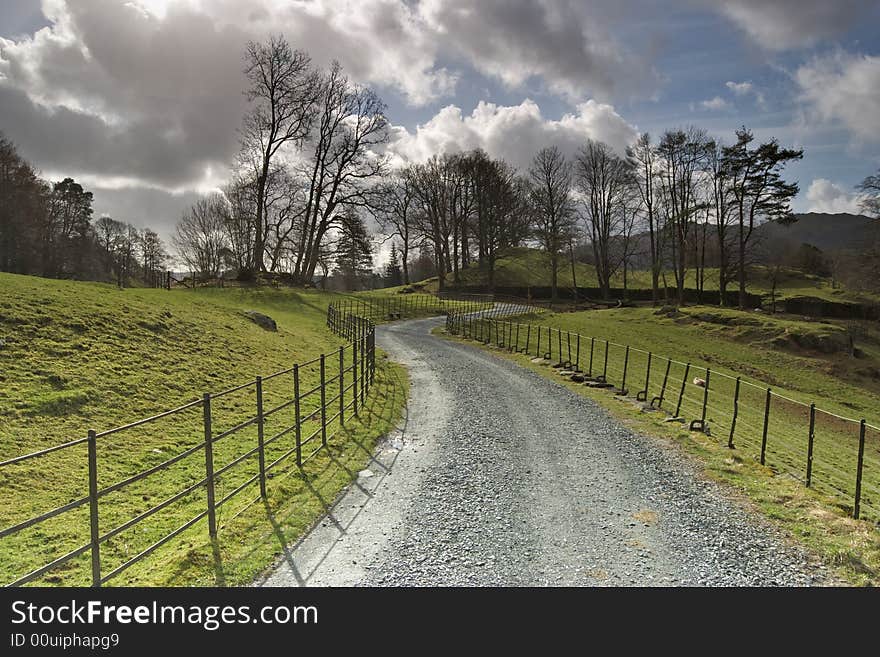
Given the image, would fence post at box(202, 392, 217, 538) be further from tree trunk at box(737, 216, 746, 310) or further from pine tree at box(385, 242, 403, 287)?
pine tree at box(385, 242, 403, 287)

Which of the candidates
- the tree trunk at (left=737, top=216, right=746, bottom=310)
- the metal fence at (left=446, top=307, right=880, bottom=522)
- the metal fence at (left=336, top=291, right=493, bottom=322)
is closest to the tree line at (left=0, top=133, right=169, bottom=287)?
the metal fence at (left=336, top=291, right=493, bottom=322)

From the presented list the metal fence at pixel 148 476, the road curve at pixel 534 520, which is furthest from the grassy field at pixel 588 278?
the metal fence at pixel 148 476

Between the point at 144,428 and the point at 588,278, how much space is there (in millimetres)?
66633

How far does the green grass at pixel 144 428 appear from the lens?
562 centimetres

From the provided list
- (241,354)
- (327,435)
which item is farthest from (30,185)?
(327,435)

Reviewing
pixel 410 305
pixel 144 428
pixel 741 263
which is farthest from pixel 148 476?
pixel 741 263

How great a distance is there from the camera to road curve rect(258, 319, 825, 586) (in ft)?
16.8

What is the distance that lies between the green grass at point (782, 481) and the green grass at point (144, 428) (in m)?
5.71

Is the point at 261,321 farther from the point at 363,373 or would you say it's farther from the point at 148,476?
the point at 148,476

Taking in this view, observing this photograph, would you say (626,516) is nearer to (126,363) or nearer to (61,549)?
(61,549)

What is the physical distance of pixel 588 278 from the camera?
70625 millimetres

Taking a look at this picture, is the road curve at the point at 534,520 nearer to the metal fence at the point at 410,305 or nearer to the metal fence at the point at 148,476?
the metal fence at the point at 148,476

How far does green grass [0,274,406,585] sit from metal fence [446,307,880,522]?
22.9ft

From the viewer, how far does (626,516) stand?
6.59 m
